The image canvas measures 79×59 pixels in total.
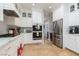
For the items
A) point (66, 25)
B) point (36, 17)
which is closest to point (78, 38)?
point (66, 25)

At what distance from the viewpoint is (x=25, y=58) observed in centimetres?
88

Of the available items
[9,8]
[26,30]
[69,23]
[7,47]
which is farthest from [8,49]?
[26,30]

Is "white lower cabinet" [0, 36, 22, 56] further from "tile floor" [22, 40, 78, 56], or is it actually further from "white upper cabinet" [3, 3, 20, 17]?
"tile floor" [22, 40, 78, 56]

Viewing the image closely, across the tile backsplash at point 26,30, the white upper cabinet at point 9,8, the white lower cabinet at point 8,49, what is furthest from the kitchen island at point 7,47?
the tile backsplash at point 26,30

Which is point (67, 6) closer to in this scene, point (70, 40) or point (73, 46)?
point (70, 40)

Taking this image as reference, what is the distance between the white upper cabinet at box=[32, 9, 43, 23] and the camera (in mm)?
6750

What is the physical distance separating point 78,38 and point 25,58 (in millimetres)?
3192

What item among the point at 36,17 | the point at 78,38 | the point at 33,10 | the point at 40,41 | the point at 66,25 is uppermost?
the point at 33,10

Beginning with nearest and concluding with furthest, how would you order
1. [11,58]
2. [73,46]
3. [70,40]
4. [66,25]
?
1. [11,58]
2. [73,46]
3. [70,40]
4. [66,25]

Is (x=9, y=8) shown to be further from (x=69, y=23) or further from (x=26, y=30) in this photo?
(x=26, y=30)

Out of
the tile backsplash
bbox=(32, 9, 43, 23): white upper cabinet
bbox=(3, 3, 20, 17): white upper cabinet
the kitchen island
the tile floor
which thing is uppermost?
bbox=(32, 9, 43, 23): white upper cabinet

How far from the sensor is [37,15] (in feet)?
22.4

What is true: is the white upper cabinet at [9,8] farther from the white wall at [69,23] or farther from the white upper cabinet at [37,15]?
the white upper cabinet at [37,15]

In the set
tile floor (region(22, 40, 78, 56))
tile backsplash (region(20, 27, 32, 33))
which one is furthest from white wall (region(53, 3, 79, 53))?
tile backsplash (region(20, 27, 32, 33))
